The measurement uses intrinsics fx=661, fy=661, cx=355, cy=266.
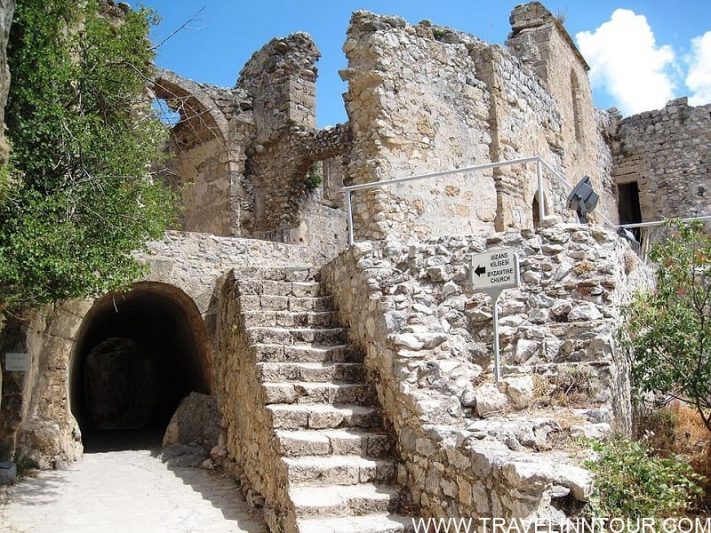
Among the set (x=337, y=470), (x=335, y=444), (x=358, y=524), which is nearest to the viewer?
(x=358, y=524)

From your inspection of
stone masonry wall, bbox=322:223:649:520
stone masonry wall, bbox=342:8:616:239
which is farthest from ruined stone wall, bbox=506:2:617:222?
stone masonry wall, bbox=322:223:649:520

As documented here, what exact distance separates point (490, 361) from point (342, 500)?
1.81 metres

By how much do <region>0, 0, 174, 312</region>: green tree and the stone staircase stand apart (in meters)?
1.65

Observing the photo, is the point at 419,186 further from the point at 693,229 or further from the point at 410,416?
the point at 410,416

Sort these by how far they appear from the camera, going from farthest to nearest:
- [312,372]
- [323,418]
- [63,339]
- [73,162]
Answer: [63,339]
[73,162]
[312,372]
[323,418]

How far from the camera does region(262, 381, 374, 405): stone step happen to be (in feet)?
21.3

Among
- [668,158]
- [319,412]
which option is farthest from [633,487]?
[668,158]

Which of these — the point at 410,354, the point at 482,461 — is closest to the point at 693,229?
the point at 410,354

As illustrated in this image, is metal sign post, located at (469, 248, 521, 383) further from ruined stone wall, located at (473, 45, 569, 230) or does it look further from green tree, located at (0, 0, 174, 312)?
ruined stone wall, located at (473, 45, 569, 230)

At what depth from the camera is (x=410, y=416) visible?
5.57 meters

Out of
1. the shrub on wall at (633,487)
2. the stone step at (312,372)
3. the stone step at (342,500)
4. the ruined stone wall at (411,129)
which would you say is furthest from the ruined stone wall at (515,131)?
the shrub on wall at (633,487)

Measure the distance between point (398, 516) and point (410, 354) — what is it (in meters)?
1.36

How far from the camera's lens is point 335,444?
5902 millimetres

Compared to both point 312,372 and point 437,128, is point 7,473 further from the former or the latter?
point 437,128
